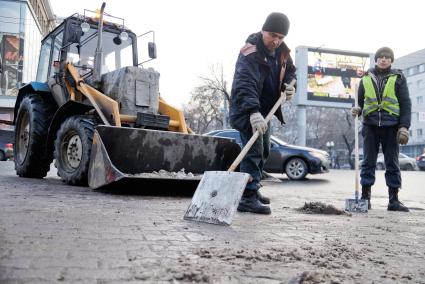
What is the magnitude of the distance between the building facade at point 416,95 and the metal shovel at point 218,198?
230 ft

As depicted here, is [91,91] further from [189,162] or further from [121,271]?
[121,271]

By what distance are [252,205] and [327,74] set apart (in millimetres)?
32057

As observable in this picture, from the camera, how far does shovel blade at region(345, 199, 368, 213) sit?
520 cm

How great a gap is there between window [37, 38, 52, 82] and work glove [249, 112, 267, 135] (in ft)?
17.7

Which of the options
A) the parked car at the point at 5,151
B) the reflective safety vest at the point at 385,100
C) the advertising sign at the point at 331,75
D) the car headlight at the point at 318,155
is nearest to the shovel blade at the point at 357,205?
the reflective safety vest at the point at 385,100

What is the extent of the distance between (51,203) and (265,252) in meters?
2.61

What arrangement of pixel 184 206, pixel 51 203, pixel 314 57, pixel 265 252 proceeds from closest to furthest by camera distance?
pixel 265 252, pixel 51 203, pixel 184 206, pixel 314 57

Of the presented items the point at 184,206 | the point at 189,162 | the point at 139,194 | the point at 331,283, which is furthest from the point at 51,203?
the point at 331,283

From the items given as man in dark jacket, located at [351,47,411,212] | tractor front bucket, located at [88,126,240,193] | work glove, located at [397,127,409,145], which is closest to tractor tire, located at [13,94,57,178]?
tractor front bucket, located at [88,126,240,193]

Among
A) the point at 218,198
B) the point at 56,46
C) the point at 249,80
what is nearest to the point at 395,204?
the point at 249,80

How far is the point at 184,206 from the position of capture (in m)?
4.86

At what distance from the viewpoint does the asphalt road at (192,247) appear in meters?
2.04

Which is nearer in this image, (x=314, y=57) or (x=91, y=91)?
(x=91, y=91)

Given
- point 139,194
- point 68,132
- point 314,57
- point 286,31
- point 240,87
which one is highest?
point 314,57
